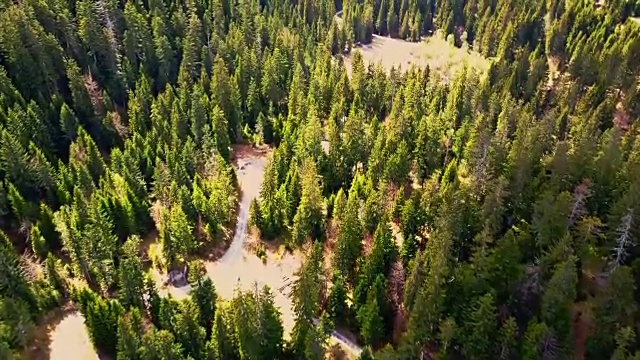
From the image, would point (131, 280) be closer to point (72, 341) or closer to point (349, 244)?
point (72, 341)

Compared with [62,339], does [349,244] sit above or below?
above

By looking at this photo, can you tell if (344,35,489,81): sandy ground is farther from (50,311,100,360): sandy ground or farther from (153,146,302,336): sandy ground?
(50,311,100,360): sandy ground

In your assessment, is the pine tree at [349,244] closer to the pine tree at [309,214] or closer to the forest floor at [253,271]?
the pine tree at [309,214]

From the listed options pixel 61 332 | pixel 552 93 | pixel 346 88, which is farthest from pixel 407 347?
pixel 552 93

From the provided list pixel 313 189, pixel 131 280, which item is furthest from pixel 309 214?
pixel 131 280

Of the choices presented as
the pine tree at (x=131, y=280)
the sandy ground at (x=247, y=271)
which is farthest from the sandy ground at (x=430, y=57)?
the pine tree at (x=131, y=280)

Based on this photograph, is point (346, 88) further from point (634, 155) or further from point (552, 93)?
point (634, 155)
